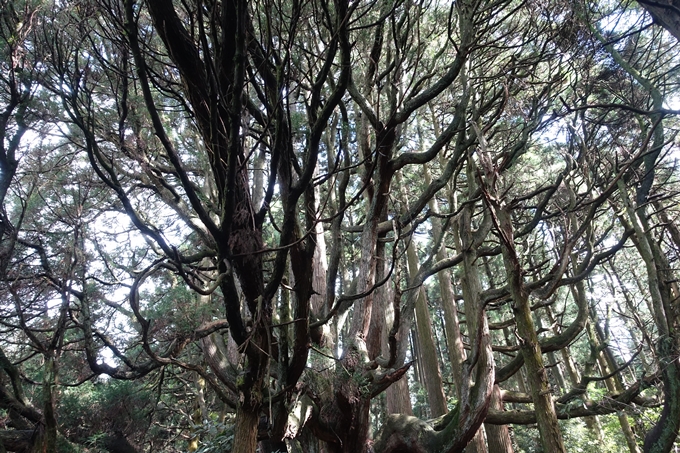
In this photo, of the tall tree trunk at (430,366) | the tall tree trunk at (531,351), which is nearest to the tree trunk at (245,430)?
the tall tree trunk at (531,351)

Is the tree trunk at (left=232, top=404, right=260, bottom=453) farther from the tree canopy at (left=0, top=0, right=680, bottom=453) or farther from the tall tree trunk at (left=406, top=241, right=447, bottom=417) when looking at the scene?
the tall tree trunk at (left=406, top=241, right=447, bottom=417)

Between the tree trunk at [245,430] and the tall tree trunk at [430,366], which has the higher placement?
the tall tree trunk at [430,366]

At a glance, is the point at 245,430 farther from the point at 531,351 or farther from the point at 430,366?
the point at 430,366

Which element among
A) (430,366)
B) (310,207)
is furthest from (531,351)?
(430,366)

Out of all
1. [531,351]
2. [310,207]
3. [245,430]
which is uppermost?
[310,207]

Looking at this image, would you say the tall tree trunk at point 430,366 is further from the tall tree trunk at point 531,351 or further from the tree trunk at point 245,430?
the tree trunk at point 245,430

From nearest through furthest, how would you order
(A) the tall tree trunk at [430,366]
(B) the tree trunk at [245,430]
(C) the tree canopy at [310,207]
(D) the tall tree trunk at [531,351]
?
(C) the tree canopy at [310,207], (B) the tree trunk at [245,430], (D) the tall tree trunk at [531,351], (A) the tall tree trunk at [430,366]

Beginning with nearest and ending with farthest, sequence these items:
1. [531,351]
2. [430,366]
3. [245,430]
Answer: [245,430] → [531,351] → [430,366]

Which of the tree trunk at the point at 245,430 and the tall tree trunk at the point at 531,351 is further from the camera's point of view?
the tall tree trunk at the point at 531,351

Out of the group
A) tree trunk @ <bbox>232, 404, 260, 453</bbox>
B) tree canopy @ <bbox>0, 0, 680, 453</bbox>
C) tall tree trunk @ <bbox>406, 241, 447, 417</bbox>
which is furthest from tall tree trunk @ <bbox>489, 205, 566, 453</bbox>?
tall tree trunk @ <bbox>406, 241, 447, 417</bbox>

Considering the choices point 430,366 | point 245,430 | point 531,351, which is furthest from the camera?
point 430,366

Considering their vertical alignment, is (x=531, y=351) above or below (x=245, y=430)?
above

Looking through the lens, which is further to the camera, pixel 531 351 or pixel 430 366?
pixel 430 366

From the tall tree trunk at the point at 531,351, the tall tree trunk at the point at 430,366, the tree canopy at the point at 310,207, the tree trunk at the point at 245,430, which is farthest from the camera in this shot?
the tall tree trunk at the point at 430,366
